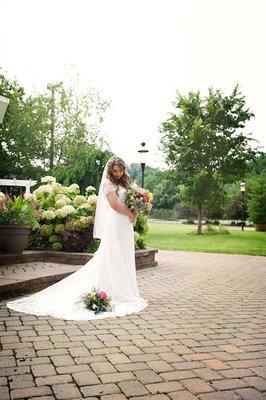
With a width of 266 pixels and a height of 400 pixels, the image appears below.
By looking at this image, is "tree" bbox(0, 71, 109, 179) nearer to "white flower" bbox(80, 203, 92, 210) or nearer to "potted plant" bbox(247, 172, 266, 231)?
"white flower" bbox(80, 203, 92, 210)

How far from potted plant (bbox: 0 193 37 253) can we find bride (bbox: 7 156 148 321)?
259 centimetres

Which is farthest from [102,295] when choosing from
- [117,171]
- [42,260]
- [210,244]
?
[210,244]

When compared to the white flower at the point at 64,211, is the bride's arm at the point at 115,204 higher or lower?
higher

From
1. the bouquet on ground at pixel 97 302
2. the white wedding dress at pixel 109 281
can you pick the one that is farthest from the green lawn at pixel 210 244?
the bouquet on ground at pixel 97 302

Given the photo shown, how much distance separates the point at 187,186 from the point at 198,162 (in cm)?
185

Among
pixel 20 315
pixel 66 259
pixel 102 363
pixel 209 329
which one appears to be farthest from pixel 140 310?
pixel 66 259

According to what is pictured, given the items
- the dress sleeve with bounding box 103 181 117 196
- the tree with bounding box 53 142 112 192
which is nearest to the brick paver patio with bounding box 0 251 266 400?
the dress sleeve with bounding box 103 181 117 196

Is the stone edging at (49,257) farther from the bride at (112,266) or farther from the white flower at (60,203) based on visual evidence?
the bride at (112,266)

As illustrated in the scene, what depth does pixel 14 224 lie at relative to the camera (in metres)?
8.57

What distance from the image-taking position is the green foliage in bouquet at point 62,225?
10.0m

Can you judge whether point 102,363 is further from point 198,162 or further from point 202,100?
point 202,100

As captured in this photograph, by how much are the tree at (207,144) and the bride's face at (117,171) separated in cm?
2087

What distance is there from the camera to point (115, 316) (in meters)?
5.46

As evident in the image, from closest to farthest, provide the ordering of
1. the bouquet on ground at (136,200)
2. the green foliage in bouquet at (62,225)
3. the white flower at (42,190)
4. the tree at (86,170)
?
the bouquet on ground at (136,200)
the green foliage in bouquet at (62,225)
the white flower at (42,190)
the tree at (86,170)
